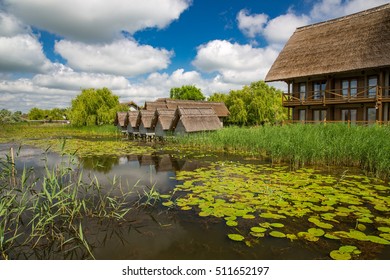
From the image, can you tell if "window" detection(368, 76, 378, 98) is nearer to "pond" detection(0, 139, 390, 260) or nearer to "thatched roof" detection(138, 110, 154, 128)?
"pond" detection(0, 139, 390, 260)

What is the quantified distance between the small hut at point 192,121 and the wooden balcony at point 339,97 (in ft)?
21.9

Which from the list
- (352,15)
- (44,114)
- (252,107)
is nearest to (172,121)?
(252,107)

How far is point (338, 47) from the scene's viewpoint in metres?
18.3

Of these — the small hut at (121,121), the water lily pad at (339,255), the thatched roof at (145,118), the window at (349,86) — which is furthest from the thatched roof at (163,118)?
the water lily pad at (339,255)

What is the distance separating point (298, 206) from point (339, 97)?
16.2m

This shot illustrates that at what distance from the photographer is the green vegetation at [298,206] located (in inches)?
152

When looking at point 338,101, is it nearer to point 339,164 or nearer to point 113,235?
point 339,164

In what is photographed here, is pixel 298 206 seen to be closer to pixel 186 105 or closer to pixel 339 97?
pixel 339 97

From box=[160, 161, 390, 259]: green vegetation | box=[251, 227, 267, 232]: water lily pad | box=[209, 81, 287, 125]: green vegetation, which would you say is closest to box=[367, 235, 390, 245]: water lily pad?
box=[160, 161, 390, 259]: green vegetation

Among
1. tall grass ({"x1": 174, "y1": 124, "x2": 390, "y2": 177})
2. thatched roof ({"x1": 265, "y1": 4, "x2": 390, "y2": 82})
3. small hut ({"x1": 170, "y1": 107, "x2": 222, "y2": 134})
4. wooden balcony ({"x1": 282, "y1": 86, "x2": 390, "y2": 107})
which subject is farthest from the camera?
small hut ({"x1": 170, "y1": 107, "x2": 222, "y2": 134})

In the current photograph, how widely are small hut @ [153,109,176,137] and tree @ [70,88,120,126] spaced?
1481 cm

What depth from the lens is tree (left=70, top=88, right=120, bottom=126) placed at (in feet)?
110

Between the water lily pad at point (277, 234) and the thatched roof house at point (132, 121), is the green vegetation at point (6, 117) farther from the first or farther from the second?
the water lily pad at point (277, 234)

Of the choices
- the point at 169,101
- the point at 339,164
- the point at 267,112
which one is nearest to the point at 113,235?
the point at 339,164
